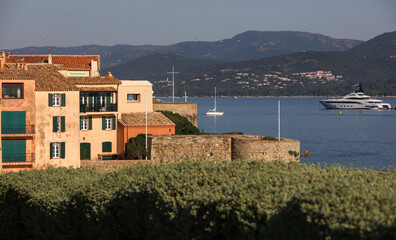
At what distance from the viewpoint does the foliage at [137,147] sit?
134 feet

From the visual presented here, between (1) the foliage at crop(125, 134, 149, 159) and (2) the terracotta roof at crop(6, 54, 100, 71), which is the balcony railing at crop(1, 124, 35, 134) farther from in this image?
(2) the terracotta roof at crop(6, 54, 100, 71)

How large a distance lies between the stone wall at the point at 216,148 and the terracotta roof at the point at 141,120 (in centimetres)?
729

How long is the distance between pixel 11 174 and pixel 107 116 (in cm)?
2109

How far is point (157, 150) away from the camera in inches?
1492

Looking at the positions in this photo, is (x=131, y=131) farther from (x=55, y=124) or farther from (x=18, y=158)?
(x=18, y=158)

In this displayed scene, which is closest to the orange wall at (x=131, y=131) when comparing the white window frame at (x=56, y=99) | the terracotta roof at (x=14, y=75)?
the white window frame at (x=56, y=99)

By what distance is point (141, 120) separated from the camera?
46.2m

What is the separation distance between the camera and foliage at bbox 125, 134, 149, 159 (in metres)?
40.9

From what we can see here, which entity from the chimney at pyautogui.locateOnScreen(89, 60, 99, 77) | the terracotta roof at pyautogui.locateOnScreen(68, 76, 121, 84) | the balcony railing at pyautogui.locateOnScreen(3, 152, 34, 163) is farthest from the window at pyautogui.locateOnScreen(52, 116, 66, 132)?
the chimney at pyautogui.locateOnScreen(89, 60, 99, 77)

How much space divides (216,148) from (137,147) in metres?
5.91

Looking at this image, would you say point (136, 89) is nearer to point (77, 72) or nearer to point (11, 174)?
point (77, 72)

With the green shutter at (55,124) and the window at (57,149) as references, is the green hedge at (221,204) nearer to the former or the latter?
the window at (57,149)

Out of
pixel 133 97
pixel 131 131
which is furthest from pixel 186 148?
pixel 133 97

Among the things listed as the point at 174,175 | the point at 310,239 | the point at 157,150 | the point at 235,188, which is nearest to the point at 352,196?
the point at 310,239
